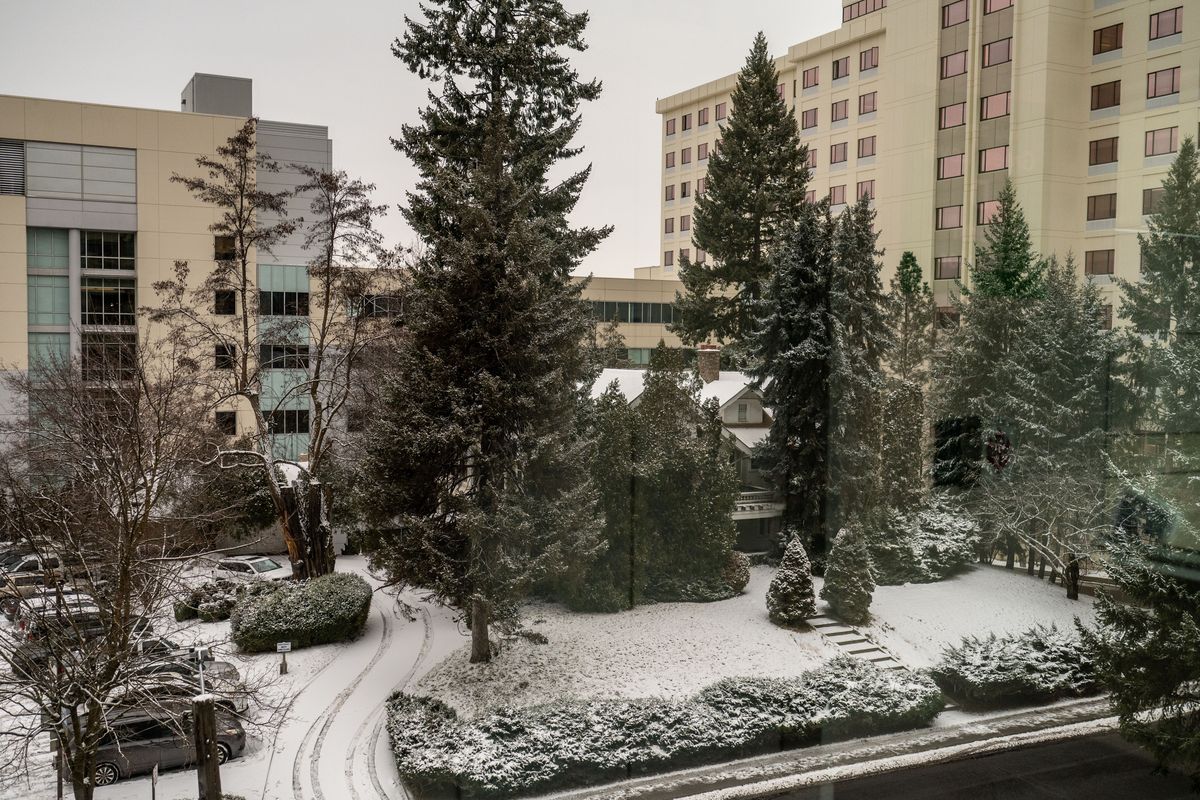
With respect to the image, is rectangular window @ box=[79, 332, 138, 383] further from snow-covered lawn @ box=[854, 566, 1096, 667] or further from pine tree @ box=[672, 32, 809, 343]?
snow-covered lawn @ box=[854, 566, 1096, 667]

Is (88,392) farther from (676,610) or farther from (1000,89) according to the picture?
(1000,89)

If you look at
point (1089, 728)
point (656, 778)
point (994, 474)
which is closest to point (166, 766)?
point (656, 778)

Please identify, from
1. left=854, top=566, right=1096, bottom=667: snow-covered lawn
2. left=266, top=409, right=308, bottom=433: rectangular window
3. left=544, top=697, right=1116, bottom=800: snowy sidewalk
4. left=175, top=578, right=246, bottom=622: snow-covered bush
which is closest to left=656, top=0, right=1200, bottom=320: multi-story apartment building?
left=854, top=566, right=1096, bottom=667: snow-covered lawn

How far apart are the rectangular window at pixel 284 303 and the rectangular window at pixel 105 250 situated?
2047 mm

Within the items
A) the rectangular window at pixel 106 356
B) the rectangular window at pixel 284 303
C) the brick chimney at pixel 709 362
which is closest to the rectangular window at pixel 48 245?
the rectangular window at pixel 106 356

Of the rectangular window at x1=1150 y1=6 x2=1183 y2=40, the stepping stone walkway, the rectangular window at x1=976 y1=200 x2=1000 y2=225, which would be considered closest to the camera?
the rectangular window at x1=1150 y1=6 x2=1183 y2=40

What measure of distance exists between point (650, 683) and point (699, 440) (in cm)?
238

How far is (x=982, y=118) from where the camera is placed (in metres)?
6.20

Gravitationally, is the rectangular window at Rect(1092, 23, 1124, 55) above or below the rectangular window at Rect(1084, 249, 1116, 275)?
above

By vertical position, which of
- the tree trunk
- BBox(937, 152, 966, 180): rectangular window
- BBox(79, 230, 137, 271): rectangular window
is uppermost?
BBox(937, 152, 966, 180): rectangular window

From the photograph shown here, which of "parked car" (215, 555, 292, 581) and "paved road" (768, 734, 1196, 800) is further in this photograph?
"parked car" (215, 555, 292, 581)

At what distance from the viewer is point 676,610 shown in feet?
25.2

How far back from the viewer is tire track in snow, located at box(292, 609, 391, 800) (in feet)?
18.4

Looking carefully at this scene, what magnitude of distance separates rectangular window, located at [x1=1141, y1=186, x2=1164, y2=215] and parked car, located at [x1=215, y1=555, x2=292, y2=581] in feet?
26.3
